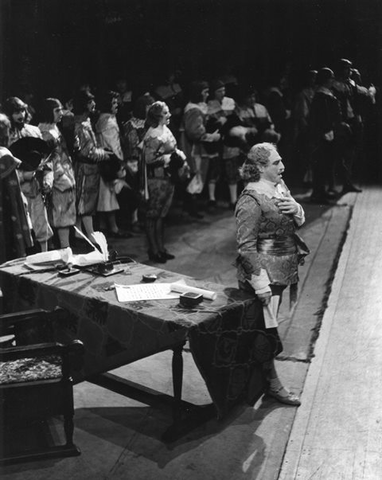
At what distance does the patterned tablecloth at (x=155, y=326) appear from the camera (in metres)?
3.92

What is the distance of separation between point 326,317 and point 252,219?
A: 1.99m

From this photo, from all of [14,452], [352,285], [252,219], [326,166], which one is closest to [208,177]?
[326,166]

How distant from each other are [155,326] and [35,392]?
726 millimetres

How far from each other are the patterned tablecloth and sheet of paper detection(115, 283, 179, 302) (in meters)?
0.04

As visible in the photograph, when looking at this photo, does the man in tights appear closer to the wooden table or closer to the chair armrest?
the wooden table

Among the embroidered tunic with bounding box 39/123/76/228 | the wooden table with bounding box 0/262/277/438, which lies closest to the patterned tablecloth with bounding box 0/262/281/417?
the wooden table with bounding box 0/262/277/438

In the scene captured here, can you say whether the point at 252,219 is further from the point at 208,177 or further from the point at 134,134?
the point at 208,177

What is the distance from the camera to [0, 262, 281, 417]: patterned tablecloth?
3.92m

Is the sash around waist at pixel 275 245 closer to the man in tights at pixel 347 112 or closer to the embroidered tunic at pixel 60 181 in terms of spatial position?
the embroidered tunic at pixel 60 181

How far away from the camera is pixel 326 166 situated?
9.87 m

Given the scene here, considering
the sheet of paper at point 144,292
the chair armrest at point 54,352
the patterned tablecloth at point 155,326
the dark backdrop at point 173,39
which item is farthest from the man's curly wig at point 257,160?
the dark backdrop at point 173,39

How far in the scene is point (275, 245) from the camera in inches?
172

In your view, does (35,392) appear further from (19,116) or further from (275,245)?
(19,116)

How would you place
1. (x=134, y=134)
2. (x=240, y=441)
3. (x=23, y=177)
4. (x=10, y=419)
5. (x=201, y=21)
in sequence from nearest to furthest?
1. (x=10, y=419)
2. (x=240, y=441)
3. (x=23, y=177)
4. (x=134, y=134)
5. (x=201, y=21)
